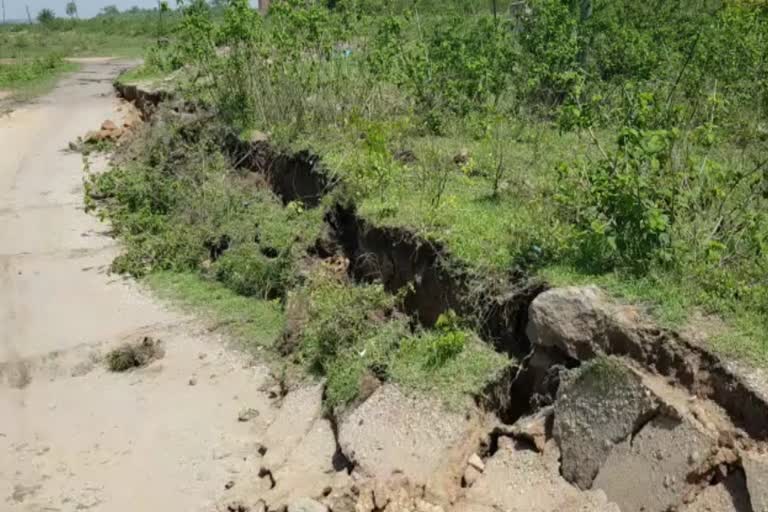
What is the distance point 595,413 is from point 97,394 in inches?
157

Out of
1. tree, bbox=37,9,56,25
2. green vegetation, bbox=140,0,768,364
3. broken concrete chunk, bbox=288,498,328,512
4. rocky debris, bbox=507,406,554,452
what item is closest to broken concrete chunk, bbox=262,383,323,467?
broken concrete chunk, bbox=288,498,328,512

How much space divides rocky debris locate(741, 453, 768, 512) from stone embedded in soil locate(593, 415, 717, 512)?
0.18m

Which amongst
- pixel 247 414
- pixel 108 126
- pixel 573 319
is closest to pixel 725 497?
pixel 573 319

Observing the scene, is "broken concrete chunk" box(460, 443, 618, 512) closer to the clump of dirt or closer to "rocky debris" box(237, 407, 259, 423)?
"rocky debris" box(237, 407, 259, 423)

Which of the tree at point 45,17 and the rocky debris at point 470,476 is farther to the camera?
the tree at point 45,17

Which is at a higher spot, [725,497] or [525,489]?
[725,497]

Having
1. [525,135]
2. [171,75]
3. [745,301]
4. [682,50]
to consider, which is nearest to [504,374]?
[745,301]

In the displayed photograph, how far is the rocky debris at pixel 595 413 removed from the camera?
4141mm

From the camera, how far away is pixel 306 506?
15.1 ft

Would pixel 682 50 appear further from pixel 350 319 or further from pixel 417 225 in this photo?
pixel 350 319

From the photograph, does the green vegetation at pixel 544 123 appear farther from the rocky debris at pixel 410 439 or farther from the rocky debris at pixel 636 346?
the rocky debris at pixel 410 439

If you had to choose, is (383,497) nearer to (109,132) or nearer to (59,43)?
(109,132)

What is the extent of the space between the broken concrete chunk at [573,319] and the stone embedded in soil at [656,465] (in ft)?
1.94

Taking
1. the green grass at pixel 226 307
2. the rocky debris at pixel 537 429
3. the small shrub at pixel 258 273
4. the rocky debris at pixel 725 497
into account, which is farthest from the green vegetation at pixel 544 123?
the green grass at pixel 226 307
